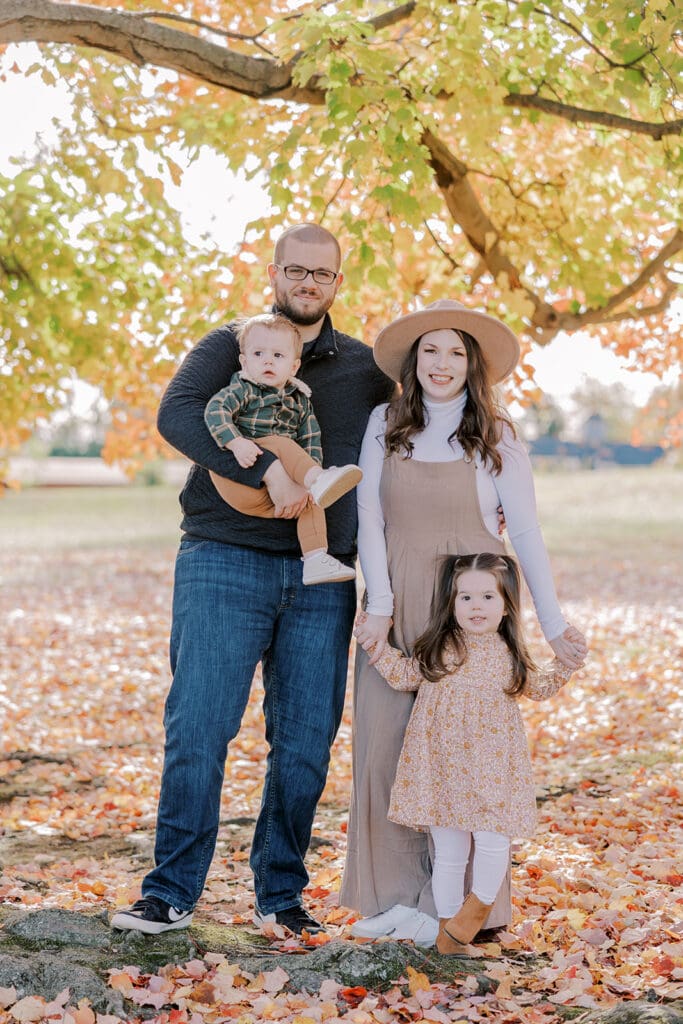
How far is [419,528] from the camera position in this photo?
153 inches

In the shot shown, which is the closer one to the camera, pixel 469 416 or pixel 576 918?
pixel 469 416

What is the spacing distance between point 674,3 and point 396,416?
6.40 ft

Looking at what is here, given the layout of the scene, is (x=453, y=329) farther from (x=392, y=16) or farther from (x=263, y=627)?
(x=392, y=16)

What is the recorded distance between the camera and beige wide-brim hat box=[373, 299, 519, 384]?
12.6ft

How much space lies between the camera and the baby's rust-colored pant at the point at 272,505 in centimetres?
368

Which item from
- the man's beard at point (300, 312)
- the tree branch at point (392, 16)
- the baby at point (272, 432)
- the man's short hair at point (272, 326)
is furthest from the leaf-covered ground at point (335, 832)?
the tree branch at point (392, 16)

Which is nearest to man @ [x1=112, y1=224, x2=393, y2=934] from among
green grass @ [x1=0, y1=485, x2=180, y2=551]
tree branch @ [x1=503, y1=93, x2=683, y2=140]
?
tree branch @ [x1=503, y1=93, x2=683, y2=140]

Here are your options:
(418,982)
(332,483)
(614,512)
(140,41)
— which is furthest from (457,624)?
(614,512)

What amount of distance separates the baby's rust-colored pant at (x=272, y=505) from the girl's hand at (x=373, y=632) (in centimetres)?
31

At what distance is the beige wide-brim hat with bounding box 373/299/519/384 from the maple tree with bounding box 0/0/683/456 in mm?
1371

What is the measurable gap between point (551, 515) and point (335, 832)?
91.8 ft

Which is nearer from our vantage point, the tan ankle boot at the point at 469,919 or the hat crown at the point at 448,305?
the tan ankle boot at the point at 469,919

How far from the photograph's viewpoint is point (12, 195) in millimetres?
7660

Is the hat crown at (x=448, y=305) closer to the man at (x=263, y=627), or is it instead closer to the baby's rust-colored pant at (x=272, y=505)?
the man at (x=263, y=627)
